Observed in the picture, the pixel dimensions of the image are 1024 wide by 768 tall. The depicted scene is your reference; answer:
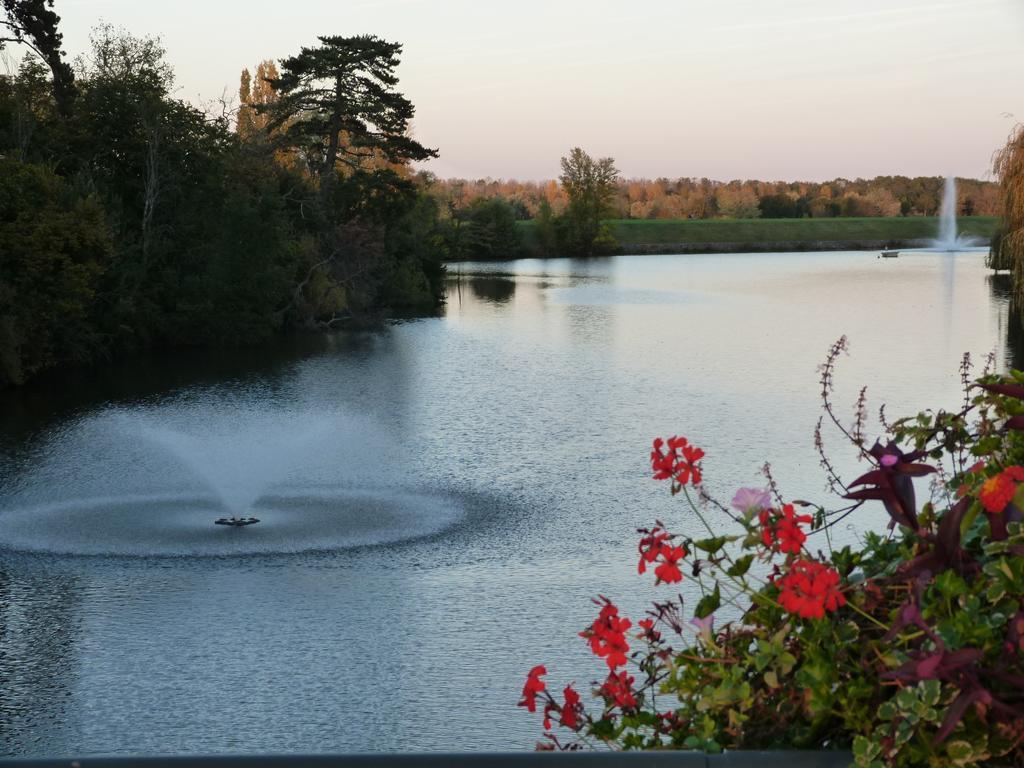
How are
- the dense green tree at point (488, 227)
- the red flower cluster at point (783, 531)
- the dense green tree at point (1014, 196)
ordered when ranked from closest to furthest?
1. the red flower cluster at point (783, 531)
2. the dense green tree at point (1014, 196)
3. the dense green tree at point (488, 227)

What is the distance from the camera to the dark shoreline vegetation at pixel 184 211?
29.7 meters

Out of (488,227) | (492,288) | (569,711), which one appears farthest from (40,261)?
(488,227)

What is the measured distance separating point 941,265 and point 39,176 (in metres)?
63.4

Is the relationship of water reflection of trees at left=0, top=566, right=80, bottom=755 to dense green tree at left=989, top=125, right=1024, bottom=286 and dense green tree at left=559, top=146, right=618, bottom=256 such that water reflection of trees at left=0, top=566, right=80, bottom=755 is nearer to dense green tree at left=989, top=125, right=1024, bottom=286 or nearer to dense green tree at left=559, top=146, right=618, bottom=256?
dense green tree at left=989, top=125, right=1024, bottom=286

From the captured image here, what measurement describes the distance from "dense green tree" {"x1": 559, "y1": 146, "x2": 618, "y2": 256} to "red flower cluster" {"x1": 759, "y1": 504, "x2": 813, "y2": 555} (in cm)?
10810

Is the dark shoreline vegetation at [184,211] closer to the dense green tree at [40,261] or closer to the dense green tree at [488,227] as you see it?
the dense green tree at [40,261]

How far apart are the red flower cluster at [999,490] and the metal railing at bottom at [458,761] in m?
0.61

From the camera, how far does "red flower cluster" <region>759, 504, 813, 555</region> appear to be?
2.92m

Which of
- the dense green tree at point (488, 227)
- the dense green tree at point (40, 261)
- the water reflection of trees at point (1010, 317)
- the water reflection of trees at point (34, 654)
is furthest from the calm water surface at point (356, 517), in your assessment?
the dense green tree at point (488, 227)

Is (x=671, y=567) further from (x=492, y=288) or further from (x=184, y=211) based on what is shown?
(x=492, y=288)

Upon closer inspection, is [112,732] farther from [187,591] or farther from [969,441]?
[969,441]

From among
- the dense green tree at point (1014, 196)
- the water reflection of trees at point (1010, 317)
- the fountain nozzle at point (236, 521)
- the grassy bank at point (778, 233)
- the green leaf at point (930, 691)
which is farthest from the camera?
the grassy bank at point (778, 233)

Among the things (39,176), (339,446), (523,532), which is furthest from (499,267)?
(523,532)

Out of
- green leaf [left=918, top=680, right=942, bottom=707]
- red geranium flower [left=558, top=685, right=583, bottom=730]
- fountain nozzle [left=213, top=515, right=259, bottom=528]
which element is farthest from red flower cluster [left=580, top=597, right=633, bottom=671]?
fountain nozzle [left=213, top=515, right=259, bottom=528]
